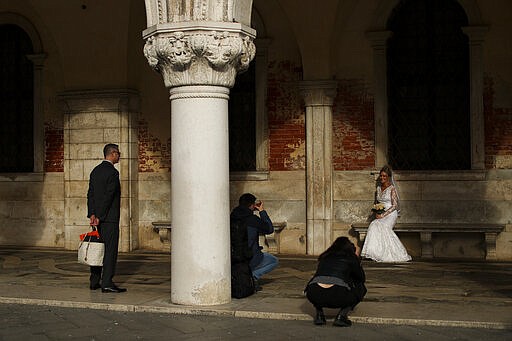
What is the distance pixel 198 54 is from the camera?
8.66 meters

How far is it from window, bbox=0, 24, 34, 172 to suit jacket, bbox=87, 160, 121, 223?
20.9 feet

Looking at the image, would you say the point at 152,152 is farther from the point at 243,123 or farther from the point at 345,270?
the point at 345,270

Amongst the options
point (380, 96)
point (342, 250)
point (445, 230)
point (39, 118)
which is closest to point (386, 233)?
point (445, 230)

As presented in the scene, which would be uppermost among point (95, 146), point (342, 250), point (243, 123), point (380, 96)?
point (380, 96)

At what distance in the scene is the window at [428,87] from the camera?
13688 millimetres

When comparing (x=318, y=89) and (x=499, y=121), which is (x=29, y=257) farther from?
(x=499, y=121)

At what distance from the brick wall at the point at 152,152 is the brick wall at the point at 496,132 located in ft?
17.5

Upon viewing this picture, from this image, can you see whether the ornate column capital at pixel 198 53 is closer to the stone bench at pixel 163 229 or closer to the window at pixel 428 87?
the window at pixel 428 87

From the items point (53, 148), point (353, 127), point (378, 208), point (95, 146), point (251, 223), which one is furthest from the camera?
point (53, 148)

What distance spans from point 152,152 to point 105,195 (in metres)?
5.39

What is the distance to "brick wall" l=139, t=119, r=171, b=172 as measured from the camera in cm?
1514

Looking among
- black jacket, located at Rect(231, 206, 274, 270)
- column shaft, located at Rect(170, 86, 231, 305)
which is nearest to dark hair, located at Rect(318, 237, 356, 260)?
column shaft, located at Rect(170, 86, 231, 305)

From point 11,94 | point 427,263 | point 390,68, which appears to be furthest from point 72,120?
point 427,263

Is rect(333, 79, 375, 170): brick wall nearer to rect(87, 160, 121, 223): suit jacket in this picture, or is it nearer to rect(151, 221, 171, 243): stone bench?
rect(151, 221, 171, 243): stone bench
